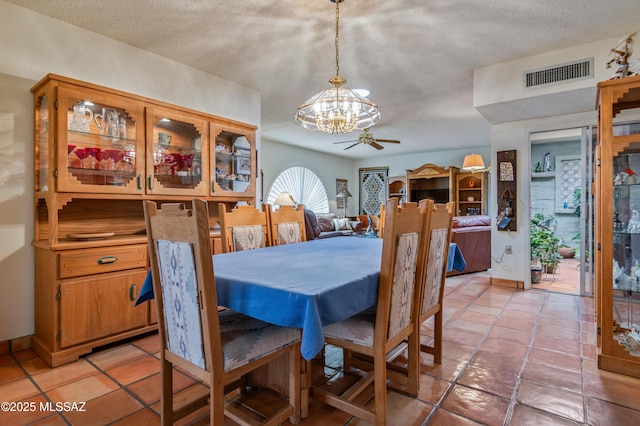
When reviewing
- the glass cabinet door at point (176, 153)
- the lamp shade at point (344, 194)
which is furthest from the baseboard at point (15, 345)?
the lamp shade at point (344, 194)

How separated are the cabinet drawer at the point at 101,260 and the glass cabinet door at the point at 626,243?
126 inches

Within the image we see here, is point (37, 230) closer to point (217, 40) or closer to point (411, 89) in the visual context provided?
point (217, 40)

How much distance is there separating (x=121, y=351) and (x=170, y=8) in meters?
2.43

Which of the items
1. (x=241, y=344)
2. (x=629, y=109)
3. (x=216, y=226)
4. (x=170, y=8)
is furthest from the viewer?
(x=216, y=226)

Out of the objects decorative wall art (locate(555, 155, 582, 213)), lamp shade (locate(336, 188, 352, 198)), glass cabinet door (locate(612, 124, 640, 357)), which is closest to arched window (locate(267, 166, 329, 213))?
lamp shade (locate(336, 188, 352, 198))

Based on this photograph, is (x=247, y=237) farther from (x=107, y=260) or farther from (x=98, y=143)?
(x=98, y=143)

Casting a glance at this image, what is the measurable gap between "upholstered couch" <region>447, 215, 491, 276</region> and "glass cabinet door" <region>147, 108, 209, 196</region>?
346 cm

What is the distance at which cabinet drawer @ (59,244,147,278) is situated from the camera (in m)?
2.15

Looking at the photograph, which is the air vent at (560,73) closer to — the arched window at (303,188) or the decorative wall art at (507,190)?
the decorative wall art at (507,190)

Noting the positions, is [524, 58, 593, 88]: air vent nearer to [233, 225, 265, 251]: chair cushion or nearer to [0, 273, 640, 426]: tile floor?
[0, 273, 640, 426]: tile floor

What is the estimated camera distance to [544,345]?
2.40 meters

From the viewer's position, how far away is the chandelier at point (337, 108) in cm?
242

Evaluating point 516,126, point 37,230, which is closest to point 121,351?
point 37,230

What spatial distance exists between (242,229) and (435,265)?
1399 mm
